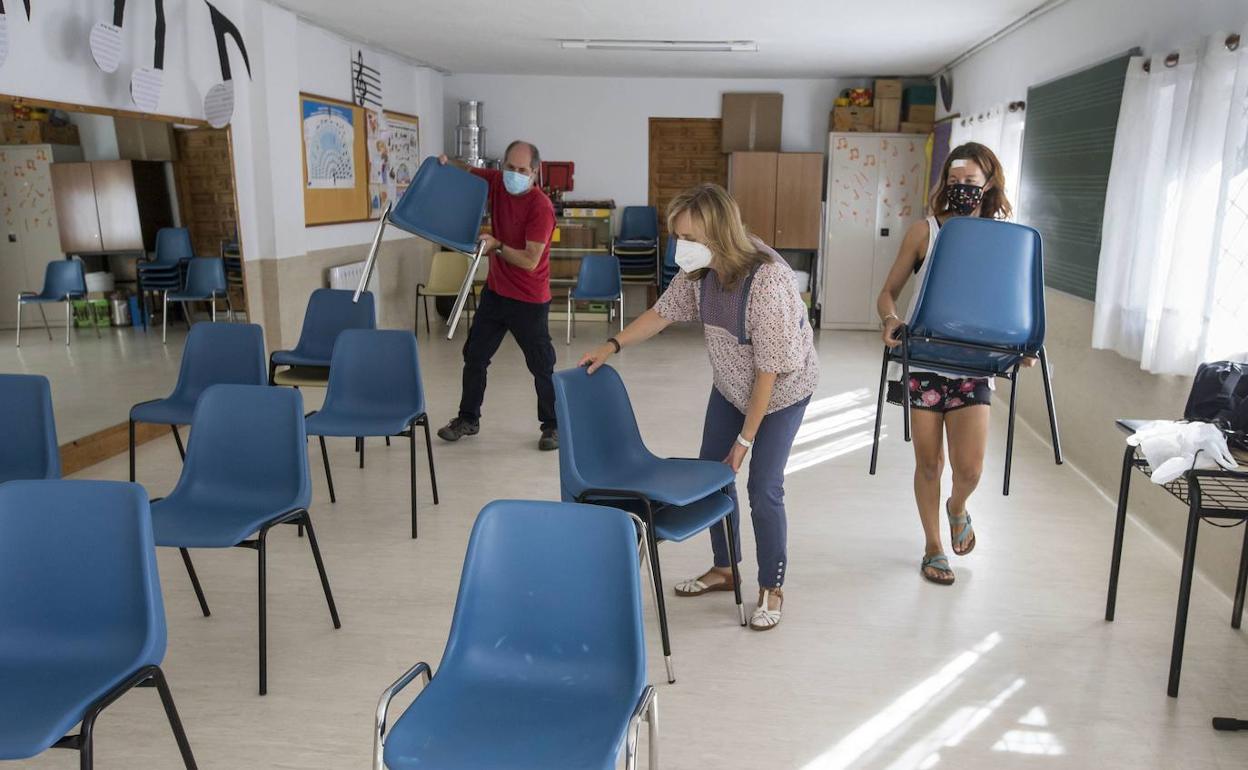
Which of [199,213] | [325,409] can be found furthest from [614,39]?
[325,409]

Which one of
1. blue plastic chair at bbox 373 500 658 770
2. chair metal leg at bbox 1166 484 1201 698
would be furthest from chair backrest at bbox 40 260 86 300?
chair metal leg at bbox 1166 484 1201 698

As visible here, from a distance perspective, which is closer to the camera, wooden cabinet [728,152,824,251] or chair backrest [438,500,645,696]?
chair backrest [438,500,645,696]

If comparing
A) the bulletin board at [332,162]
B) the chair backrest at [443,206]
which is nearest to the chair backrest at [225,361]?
the chair backrest at [443,206]

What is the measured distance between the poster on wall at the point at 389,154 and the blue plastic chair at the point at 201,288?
2471 mm

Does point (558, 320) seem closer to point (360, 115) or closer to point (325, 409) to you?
point (360, 115)

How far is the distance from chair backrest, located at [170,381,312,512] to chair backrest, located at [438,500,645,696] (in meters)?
1.15

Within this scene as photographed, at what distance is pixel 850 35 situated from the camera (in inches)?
263

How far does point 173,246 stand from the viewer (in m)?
5.27

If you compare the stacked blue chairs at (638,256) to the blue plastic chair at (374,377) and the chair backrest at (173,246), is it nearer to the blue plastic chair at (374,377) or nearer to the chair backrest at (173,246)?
the chair backrest at (173,246)

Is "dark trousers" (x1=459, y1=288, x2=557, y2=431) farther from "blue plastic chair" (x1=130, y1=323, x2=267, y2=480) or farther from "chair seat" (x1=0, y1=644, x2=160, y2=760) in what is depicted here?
"chair seat" (x1=0, y1=644, x2=160, y2=760)

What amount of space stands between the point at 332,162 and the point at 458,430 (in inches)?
128

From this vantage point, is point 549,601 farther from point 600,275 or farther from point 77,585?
point 600,275

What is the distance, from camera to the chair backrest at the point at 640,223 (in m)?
9.72

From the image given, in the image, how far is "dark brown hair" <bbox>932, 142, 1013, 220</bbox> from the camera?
2.94m
